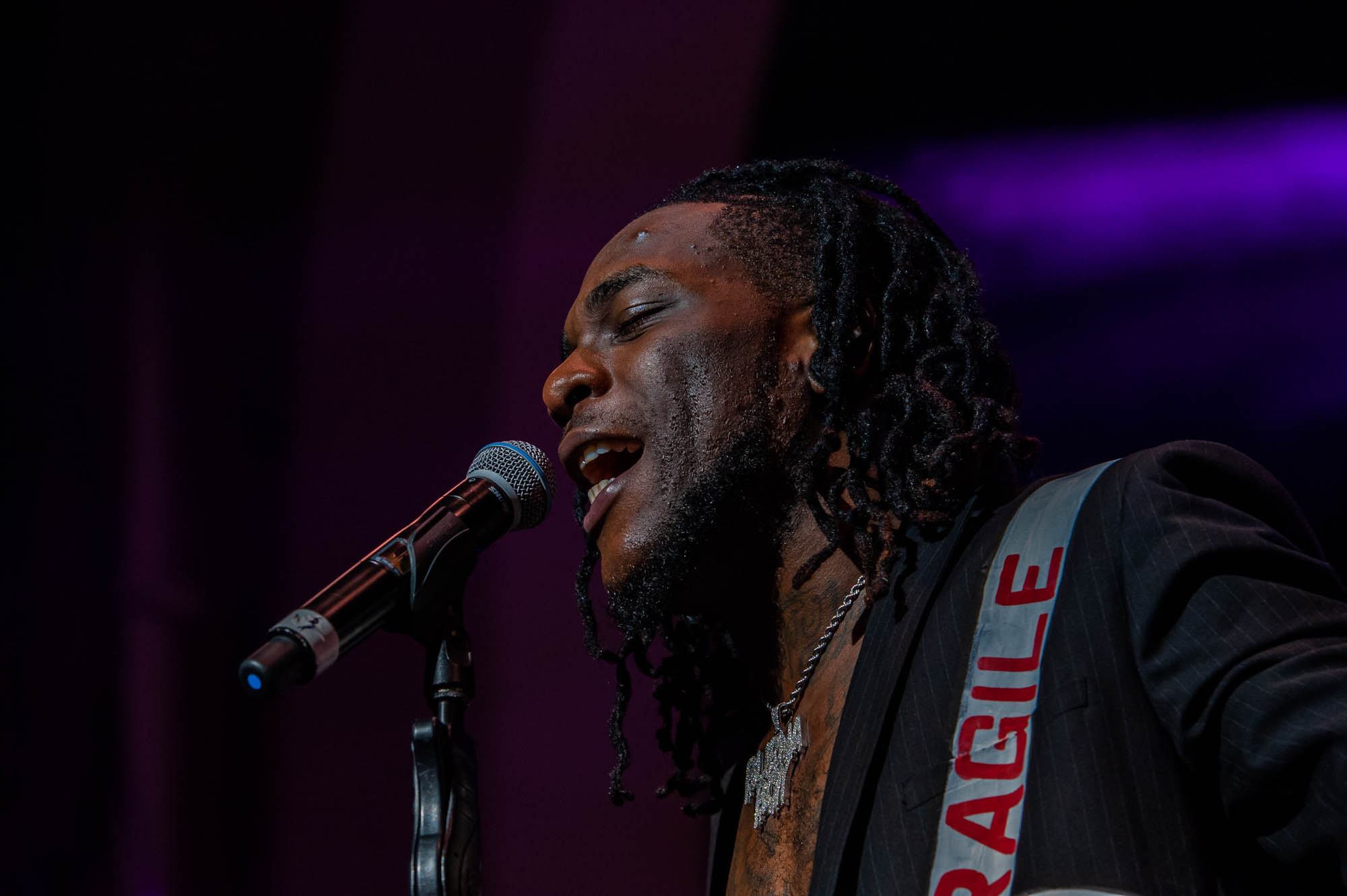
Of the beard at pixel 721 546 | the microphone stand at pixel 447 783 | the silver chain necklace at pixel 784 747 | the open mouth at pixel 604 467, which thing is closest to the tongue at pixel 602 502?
the open mouth at pixel 604 467

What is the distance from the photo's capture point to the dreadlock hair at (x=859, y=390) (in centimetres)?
220

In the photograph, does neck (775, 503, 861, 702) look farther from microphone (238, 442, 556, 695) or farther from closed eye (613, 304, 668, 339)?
microphone (238, 442, 556, 695)

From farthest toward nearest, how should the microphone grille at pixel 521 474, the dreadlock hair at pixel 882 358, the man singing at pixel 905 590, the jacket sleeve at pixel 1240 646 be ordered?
the dreadlock hair at pixel 882 358, the microphone grille at pixel 521 474, the man singing at pixel 905 590, the jacket sleeve at pixel 1240 646

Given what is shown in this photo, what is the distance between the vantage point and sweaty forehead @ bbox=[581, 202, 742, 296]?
2.50 meters

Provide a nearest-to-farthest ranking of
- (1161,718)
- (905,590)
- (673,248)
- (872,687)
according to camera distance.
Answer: (1161,718) < (872,687) < (905,590) < (673,248)

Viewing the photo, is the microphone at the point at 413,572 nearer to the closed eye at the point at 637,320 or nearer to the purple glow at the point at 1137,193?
the closed eye at the point at 637,320

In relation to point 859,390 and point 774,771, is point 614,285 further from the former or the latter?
point 774,771

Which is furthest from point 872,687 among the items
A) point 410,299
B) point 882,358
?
point 410,299

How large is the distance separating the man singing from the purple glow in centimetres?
44

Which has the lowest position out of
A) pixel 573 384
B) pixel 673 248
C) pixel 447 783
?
pixel 447 783

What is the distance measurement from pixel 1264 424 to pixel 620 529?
169 centimetres

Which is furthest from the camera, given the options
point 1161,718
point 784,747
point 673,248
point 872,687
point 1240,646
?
point 673,248

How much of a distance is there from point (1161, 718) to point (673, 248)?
5.00ft

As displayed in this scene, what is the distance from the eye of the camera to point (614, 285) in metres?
2.52
